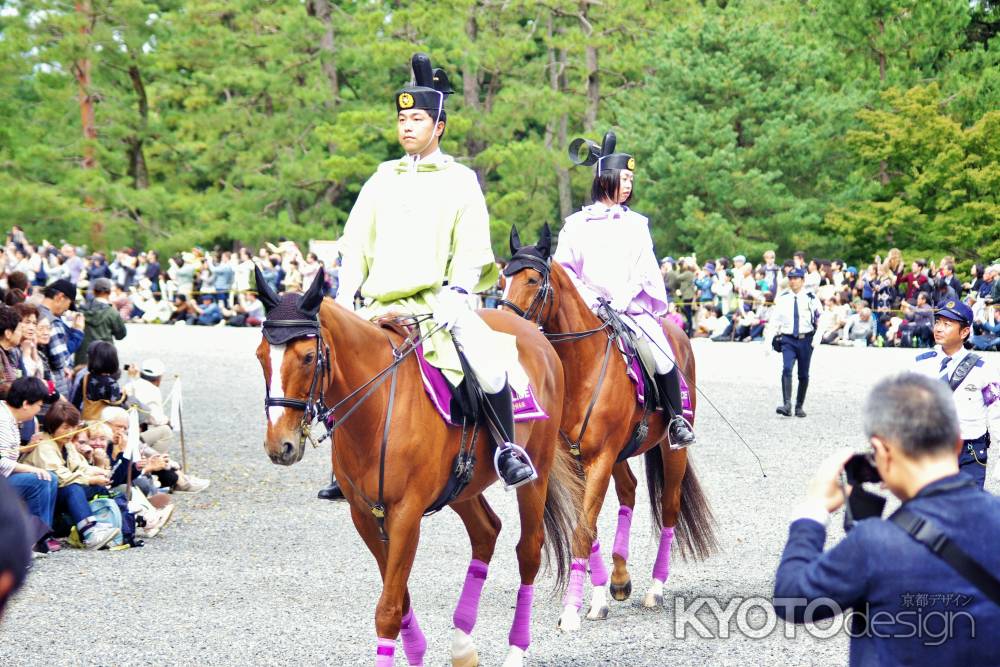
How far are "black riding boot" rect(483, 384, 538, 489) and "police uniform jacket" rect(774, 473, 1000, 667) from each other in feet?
8.75

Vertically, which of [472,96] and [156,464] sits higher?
[472,96]

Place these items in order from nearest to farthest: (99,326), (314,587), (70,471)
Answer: (314,587)
(70,471)
(99,326)

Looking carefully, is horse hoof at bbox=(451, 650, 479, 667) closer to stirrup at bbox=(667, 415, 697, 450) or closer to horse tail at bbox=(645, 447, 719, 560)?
horse tail at bbox=(645, 447, 719, 560)

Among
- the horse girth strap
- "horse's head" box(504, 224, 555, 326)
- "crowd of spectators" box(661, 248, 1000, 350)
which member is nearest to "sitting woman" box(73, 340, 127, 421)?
"horse's head" box(504, 224, 555, 326)

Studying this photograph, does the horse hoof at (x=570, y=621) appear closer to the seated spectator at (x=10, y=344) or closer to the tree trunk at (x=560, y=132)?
the seated spectator at (x=10, y=344)

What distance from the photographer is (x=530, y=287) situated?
7082 mm

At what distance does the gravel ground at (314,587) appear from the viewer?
6023mm

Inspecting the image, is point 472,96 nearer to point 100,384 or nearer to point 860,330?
point 860,330

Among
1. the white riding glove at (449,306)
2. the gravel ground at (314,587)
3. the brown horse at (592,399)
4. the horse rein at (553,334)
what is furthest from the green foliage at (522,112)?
the white riding glove at (449,306)

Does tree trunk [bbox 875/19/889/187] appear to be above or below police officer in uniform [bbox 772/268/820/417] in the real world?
above

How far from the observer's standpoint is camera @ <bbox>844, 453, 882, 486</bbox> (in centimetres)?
290

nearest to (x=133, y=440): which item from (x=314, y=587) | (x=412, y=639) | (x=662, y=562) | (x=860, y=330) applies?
(x=314, y=587)

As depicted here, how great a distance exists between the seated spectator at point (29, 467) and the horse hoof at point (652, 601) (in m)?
3.80

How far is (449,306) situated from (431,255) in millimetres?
286
